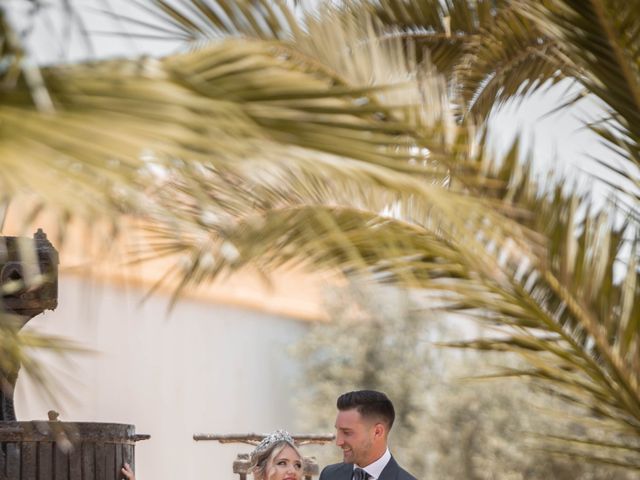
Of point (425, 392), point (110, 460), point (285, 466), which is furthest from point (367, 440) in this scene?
point (425, 392)

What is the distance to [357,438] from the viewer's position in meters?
5.89

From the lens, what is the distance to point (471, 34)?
18.2 feet

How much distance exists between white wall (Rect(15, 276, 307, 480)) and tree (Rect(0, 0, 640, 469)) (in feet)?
35.3

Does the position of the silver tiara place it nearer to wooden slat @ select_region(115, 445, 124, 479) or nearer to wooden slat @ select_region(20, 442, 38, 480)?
wooden slat @ select_region(115, 445, 124, 479)

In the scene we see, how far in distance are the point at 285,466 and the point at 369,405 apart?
502mm

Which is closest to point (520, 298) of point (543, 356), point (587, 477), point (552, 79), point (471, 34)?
point (543, 356)

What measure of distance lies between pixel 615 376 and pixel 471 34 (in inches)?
79.5

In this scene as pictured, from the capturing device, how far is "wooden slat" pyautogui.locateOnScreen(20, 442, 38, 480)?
492cm

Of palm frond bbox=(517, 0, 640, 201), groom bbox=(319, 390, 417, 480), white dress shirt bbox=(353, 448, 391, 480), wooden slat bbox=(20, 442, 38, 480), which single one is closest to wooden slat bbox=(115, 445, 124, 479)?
wooden slat bbox=(20, 442, 38, 480)

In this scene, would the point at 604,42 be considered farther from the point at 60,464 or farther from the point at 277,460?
the point at 277,460

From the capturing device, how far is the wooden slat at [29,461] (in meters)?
4.92

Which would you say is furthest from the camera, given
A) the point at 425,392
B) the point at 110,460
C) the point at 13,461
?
the point at 425,392

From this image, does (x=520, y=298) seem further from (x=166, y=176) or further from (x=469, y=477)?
(x=469, y=477)

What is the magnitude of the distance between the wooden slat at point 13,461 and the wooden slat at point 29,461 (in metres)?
0.02
